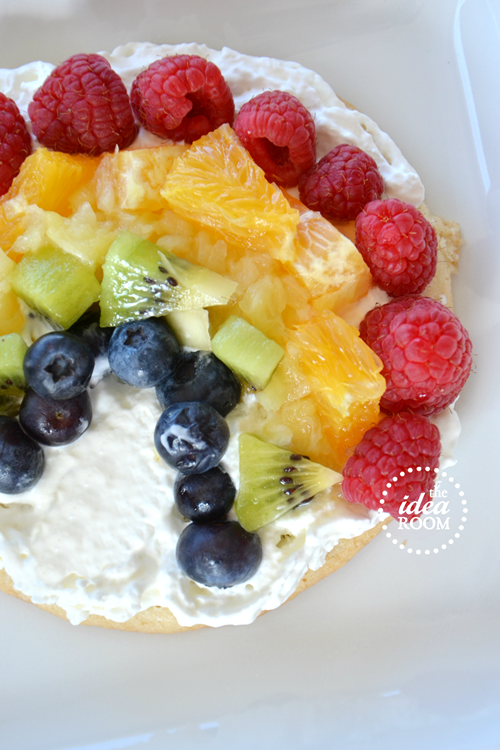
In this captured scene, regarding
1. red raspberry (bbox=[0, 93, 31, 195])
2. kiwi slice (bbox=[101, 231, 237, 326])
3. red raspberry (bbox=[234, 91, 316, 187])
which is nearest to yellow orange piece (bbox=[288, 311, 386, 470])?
kiwi slice (bbox=[101, 231, 237, 326])

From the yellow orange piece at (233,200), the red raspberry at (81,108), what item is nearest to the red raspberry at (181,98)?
the red raspberry at (81,108)

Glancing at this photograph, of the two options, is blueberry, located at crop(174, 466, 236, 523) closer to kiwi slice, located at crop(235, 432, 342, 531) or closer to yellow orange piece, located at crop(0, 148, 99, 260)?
kiwi slice, located at crop(235, 432, 342, 531)

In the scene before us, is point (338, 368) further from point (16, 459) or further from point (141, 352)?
point (16, 459)

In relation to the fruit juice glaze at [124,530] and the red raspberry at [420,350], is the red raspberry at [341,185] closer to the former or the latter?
the red raspberry at [420,350]

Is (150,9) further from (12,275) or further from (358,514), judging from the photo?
(358,514)

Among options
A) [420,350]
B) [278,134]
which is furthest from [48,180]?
[420,350]
